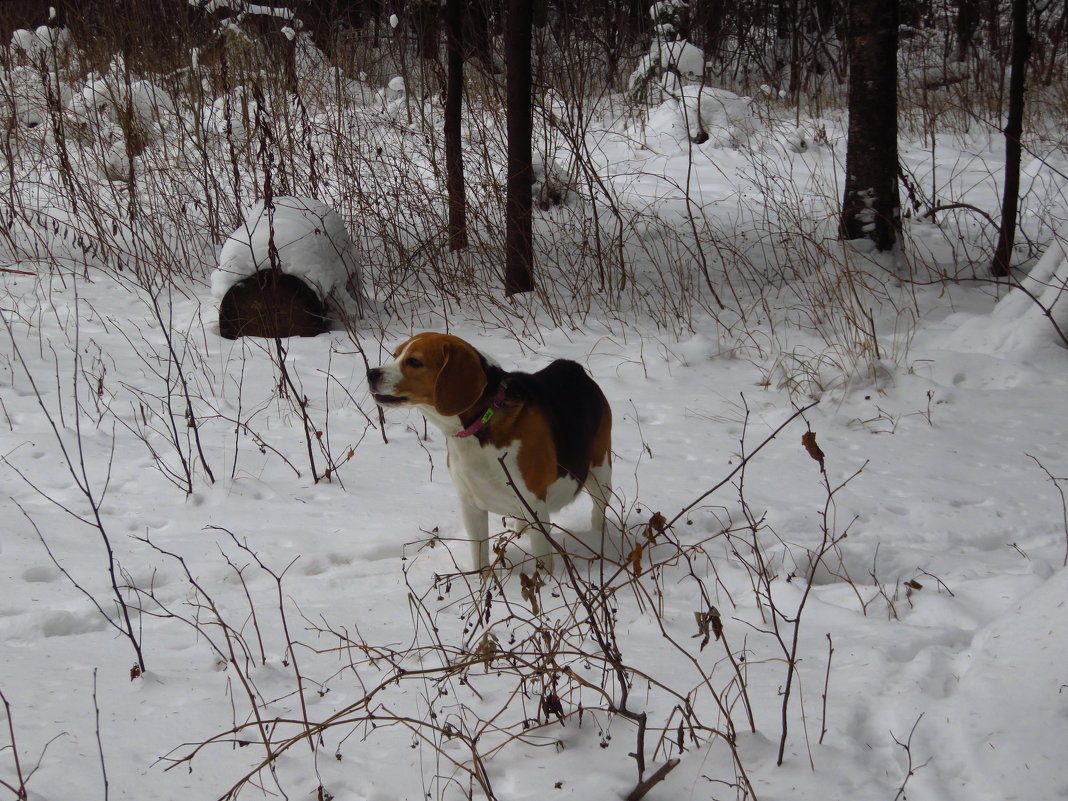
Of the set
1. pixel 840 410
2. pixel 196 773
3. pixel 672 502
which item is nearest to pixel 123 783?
pixel 196 773

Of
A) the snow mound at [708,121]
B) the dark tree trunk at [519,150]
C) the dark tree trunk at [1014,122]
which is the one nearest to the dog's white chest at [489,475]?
the dark tree trunk at [519,150]

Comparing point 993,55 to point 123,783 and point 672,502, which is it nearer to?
point 672,502

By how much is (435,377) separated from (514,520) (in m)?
0.96

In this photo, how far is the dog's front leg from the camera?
10.3 ft

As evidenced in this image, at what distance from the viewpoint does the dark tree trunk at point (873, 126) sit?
616 centimetres

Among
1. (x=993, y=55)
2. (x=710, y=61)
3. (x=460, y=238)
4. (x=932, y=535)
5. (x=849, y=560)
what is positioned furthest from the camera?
(x=710, y=61)

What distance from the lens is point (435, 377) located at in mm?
2842

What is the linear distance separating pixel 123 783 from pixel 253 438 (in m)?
2.50

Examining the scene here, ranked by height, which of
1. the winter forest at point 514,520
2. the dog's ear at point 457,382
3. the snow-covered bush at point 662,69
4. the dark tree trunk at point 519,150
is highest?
the snow-covered bush at point 662,69

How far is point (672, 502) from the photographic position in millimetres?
3693

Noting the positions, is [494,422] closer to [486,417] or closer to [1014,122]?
[486,417]

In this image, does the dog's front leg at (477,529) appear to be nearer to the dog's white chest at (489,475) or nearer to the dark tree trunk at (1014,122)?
the dog's white chest at (489,475)

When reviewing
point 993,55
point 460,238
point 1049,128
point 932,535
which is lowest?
point 932,535

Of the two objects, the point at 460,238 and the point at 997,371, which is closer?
the point at 997,371
